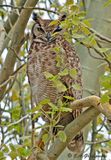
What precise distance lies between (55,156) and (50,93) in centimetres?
60

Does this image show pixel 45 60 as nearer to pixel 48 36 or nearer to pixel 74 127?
pixel 48 36

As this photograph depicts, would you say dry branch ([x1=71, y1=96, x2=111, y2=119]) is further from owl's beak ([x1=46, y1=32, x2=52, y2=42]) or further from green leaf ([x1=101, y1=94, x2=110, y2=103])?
owl's beak ([x1=46, y1=32, x2=52, y2=42])

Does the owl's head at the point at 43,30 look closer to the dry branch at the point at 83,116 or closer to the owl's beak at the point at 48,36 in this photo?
the owl's beak at the point at 48,36

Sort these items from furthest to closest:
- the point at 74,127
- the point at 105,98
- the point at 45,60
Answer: the point at 45,60 < the point at 74,127 < the point at 105,98

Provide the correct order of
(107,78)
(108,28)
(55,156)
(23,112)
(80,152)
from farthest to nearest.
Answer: (23,112) → (108,28) → (80,152) → (55,156) → (107,78)

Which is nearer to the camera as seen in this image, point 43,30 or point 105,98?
point 105,98

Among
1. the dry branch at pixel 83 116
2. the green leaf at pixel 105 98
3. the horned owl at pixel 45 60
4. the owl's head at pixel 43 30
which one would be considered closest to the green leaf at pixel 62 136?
the dry branch at pixel 83 116

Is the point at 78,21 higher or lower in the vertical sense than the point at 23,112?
higher

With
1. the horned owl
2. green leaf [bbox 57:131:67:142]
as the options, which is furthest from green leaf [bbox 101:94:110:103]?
the horned owl

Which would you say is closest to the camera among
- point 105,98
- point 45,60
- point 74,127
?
point 105,98

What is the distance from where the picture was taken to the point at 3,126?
2213 mm

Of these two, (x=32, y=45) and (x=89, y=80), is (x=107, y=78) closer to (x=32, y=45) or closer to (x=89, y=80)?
(x=89, y=80)

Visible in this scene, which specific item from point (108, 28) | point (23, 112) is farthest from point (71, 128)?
point (23, 112)

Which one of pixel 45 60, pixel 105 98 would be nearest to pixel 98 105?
pixel 105 98
